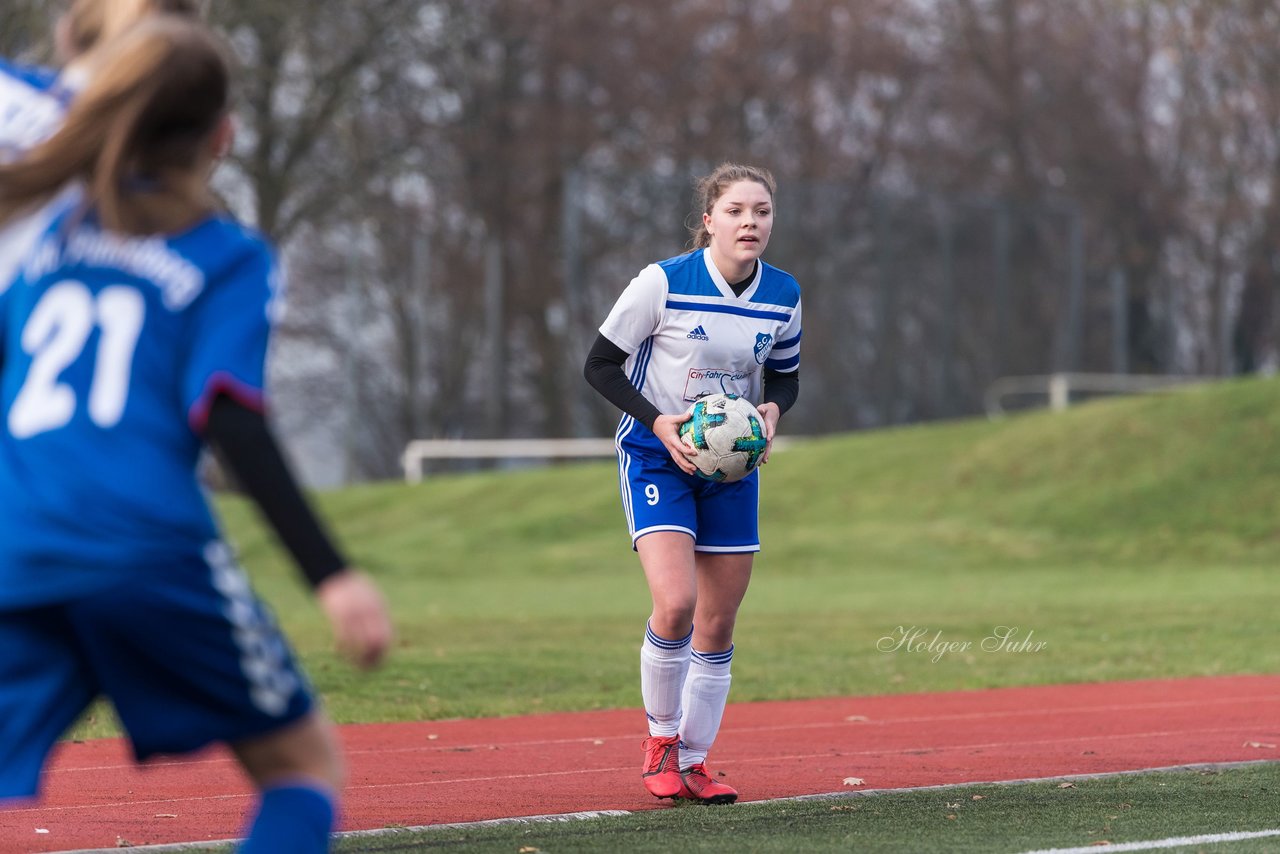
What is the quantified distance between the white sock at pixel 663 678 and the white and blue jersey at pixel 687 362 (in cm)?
37

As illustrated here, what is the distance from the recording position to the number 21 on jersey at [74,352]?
3.04 metres

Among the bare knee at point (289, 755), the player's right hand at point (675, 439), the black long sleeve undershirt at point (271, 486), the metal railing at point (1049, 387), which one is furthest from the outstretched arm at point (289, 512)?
the metal railing at point (1049, 387)

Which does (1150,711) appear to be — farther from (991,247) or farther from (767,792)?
(991,247)

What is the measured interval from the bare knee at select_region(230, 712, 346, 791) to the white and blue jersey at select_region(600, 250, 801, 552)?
3331 millimetres

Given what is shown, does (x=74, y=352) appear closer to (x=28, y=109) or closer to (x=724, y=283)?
(x=28, y=109)

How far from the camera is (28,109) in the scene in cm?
329

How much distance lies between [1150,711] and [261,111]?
2696cm

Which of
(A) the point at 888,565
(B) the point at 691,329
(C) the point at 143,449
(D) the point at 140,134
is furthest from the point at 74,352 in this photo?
(A) the point at 888,565

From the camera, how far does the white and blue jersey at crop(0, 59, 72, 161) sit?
3.23 meters

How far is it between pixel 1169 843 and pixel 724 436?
1.95 meters

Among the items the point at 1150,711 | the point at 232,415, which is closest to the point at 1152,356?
the point at 1150,711

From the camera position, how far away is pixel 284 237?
36.0m

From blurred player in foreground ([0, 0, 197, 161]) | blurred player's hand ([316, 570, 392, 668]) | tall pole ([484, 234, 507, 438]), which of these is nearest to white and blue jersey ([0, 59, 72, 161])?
blurred player in foreground ([0, 0, 197, 161])

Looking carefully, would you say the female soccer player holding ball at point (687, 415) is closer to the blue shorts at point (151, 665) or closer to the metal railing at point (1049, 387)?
the blue shorts at point (151, 665)
